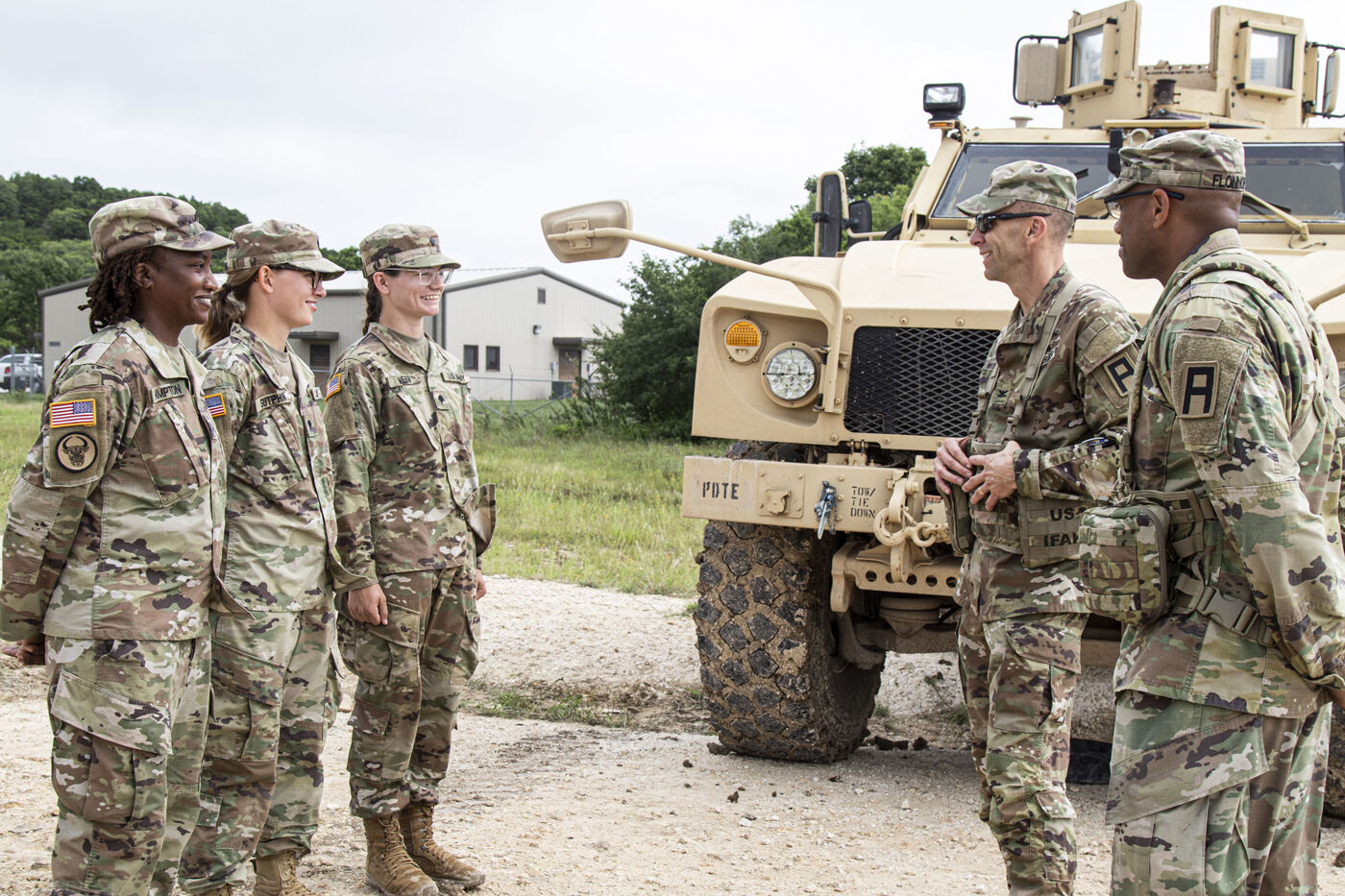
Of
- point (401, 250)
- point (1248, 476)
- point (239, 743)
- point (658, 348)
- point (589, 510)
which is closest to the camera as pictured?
point (1248, 476)

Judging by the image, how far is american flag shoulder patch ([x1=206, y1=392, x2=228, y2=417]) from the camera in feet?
9.78

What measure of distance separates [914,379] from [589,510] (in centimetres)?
724

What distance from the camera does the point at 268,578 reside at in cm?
303

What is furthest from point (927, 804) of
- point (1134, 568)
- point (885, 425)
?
point (1134, 568)

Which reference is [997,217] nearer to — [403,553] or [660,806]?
[403,553]

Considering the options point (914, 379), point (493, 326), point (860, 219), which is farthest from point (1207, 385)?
point (493, 326)

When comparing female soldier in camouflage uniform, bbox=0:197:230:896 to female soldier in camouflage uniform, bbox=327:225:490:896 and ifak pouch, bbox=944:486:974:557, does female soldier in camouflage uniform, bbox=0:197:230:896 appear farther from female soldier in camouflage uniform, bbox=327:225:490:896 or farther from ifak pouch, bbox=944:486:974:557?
ifak pouch, bbox=944:486:974:557

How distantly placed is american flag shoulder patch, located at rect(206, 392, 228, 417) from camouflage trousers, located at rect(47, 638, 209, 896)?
577 millimetres

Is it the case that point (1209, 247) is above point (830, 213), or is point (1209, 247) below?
below

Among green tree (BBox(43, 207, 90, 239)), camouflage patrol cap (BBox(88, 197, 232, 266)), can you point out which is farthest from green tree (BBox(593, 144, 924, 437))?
green tree (BBox(43, 207, 90, 239))

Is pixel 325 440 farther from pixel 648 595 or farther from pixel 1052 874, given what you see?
pixel 648 595

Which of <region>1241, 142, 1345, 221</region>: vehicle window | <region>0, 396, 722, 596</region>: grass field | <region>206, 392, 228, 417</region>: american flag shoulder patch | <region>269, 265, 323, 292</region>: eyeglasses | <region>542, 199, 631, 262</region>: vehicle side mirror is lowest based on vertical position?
<region>0, 396, 722, 596</region>: grass field

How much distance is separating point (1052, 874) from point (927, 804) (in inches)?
53.4

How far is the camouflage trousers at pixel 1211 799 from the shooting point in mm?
2168
